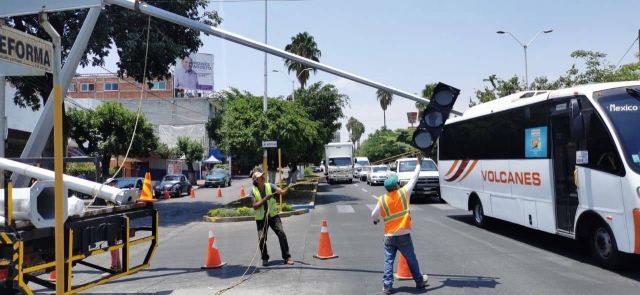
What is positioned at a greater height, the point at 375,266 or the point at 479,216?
the point at 479,216

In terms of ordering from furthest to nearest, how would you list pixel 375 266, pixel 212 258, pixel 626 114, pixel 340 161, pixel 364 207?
pixel 340 161, pixel 364 207, pixel 212 258, pixel 375 266, pixel 626 114

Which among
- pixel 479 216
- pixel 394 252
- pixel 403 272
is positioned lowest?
pixel 403 272

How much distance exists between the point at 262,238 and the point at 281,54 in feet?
11.2

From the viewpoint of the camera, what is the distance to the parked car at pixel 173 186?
33.6 metres

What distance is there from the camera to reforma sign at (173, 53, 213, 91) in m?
63.1

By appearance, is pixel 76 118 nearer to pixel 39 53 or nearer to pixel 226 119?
pixel 226 119

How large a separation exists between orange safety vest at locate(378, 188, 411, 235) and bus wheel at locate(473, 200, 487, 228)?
288 inches

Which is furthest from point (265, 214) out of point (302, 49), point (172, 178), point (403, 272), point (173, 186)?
point (302, 49)

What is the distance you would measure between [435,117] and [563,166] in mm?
3364

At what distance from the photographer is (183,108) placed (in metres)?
63.7

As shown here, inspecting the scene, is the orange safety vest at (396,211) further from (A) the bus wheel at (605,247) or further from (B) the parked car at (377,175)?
(B) the parked car at (377,175)

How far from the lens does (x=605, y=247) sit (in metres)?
8.56

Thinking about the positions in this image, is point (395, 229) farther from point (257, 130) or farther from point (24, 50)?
point (257, 130)

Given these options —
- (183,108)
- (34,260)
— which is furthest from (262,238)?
(183,108)
